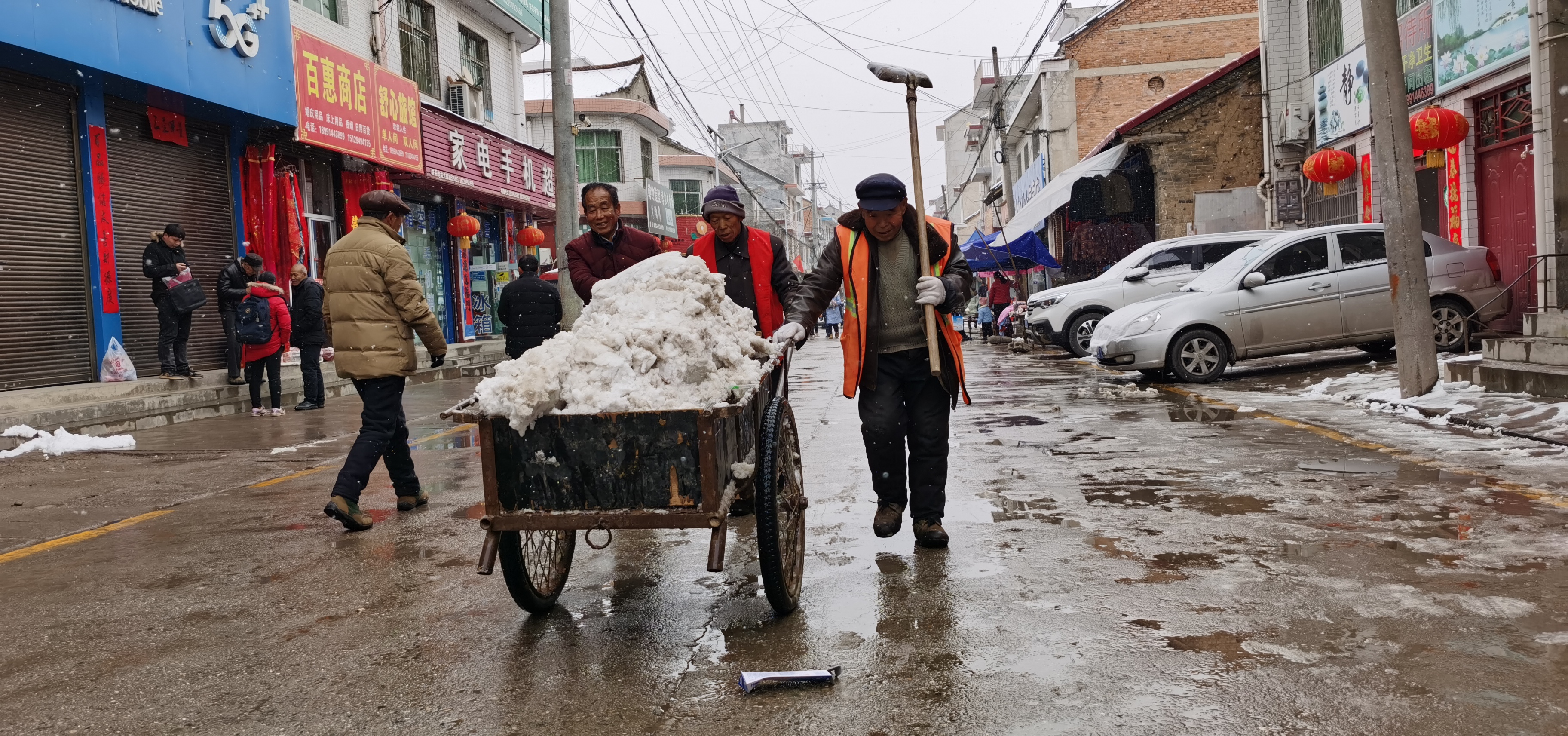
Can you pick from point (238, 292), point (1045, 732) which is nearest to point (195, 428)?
point (238, 292)

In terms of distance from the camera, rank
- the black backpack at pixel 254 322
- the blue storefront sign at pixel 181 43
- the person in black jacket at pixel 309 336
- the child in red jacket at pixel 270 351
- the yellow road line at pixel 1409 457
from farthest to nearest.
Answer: the person in black jacket at pixel 309 336
the child in red jacket at pixel 270 351
the black backpack at pixel 254 322
the blue storefront sign at pixel 181 43
the yellow road line at pixel 1409 457

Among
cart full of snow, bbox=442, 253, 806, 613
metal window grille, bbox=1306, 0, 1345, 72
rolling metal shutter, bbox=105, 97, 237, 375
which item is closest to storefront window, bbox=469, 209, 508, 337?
rolling metal shutter, bbox=105, 97, 237, 375

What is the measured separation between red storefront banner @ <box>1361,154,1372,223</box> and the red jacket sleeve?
1485cm

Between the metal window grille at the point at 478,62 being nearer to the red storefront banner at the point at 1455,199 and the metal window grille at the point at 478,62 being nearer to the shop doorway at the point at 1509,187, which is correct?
the red storefront banner at the point at 1455,199

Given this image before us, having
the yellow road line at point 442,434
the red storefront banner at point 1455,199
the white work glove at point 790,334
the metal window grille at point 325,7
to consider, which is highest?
the metal window grille at point 325,7

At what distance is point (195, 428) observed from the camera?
1143 cm

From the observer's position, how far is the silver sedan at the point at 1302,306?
12352 millimetres

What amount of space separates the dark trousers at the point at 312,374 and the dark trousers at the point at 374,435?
23.6 feet

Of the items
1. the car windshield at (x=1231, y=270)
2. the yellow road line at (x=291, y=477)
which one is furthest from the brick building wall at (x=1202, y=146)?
the yellow road line at (x=291, y=477)

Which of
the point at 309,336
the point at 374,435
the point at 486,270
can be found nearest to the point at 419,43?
the point at 486,270

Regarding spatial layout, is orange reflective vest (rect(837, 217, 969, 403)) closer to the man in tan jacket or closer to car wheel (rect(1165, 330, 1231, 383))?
the man in tan jacket

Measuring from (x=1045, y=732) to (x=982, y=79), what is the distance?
183 ft

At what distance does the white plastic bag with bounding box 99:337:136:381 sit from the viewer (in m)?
12.7

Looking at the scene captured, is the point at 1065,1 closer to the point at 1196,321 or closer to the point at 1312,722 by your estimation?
the point at 1196,321
